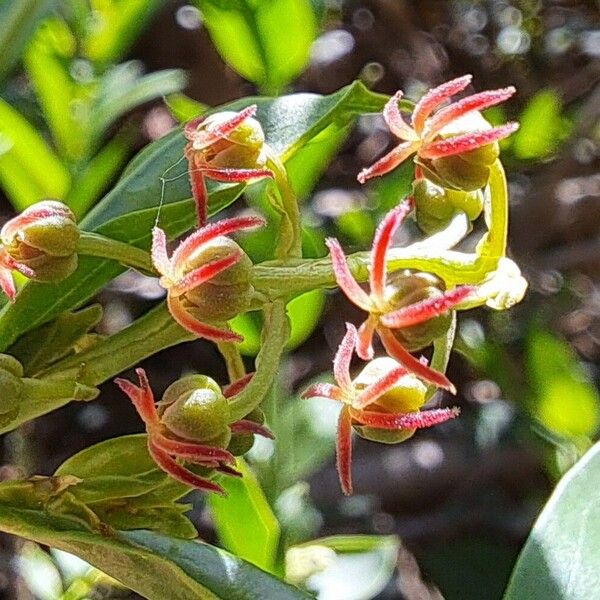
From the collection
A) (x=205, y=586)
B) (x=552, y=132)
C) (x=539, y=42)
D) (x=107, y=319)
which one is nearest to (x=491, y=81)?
(x=539, y=42)

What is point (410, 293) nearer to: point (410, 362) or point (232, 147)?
point (410, 362)

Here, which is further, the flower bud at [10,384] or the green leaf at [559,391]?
the green leaf at [559,391]

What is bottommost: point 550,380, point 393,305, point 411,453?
point 411,453

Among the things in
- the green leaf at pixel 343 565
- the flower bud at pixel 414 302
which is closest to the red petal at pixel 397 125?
the flower bud at pixel 414 302

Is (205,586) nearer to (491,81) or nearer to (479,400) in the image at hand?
(479,400)

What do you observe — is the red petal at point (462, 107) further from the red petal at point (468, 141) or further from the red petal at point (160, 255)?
the red petal at point (160, 255)

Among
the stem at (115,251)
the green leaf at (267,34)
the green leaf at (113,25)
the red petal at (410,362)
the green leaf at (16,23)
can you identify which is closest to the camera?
the red petal at (410,362)
